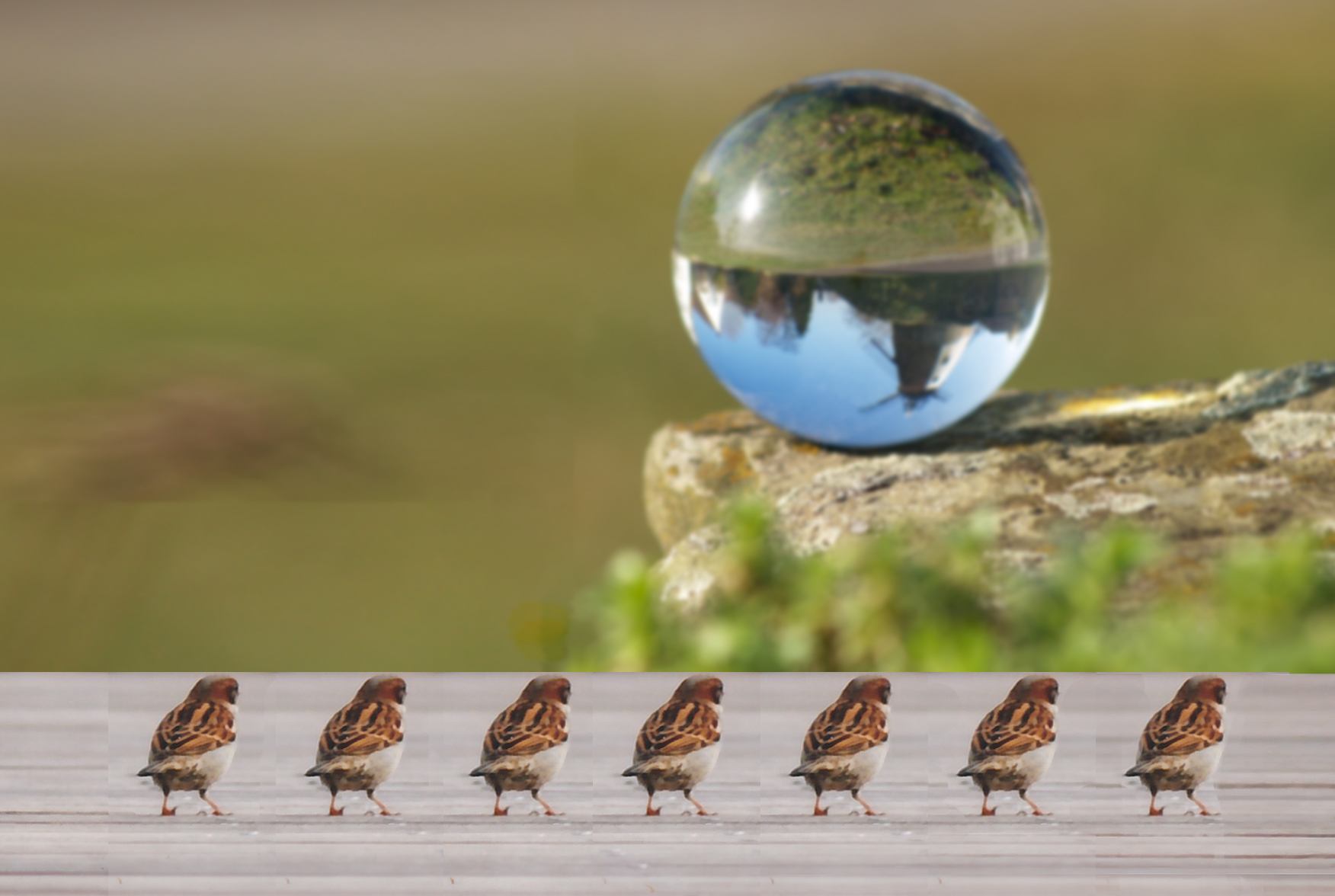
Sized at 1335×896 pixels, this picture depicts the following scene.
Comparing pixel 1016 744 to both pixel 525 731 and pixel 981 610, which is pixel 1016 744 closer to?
pixel 981 610

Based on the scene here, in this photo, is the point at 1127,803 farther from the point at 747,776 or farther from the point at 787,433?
the point at 787,433

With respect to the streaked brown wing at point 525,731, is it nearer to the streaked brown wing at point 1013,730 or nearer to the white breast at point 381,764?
the white breast at point 381,764

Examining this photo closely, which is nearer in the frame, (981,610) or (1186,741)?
(1186,741)

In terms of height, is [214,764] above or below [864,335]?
below

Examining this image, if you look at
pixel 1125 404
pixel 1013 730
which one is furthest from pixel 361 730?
pixel 1125 404

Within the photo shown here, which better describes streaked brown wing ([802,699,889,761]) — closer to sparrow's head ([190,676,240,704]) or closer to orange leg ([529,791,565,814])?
orange leg ([529,791,565,814])

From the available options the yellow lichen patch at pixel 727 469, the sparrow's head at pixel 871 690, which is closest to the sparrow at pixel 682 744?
the sparrow's head at pixel 871 690
